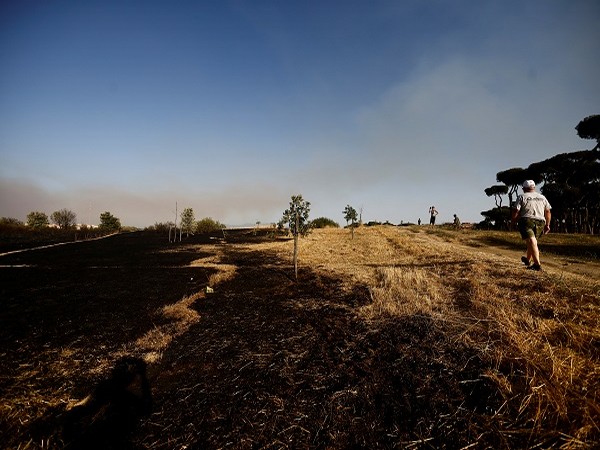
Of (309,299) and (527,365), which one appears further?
(309,299)

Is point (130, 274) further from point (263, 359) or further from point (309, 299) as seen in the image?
point (263, 359)

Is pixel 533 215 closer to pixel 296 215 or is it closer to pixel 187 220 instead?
pixel 296 215

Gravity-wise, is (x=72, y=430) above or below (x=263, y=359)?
below

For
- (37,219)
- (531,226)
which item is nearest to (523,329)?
(531,226)

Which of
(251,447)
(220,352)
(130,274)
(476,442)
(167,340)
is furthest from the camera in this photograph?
(130,274)

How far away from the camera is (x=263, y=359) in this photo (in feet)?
13.7

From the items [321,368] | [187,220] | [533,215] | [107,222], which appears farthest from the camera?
[107,222]

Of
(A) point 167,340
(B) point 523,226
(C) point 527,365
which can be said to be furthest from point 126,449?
(B) point 523,226

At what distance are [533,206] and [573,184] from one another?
136 ft

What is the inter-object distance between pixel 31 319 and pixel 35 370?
3416 millimetres

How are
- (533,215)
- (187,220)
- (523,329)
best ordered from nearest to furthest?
1. (523,329)
2. (533,215)
3. (187,220)

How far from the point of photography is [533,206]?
23.4 feet

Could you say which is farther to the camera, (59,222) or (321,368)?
(59,222)

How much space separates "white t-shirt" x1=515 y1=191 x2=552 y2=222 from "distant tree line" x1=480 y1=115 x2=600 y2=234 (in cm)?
3261
